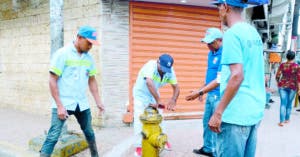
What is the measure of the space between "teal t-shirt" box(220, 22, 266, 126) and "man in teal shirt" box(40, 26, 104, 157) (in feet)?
6.73

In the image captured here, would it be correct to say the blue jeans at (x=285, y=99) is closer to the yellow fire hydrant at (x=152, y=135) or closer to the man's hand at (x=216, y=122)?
the yellow fire hydrant at (x=152, y=135)

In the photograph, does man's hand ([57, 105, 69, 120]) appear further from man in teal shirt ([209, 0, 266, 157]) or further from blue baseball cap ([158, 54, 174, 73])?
man in teal shirt ([209, 0, 266, 157])

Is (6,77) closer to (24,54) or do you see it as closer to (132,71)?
(24,54)

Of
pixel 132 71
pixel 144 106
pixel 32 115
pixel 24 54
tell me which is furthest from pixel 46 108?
pixel 144 106

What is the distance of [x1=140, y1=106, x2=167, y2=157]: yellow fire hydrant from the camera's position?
13.6ft

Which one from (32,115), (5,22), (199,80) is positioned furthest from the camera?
(5,22)

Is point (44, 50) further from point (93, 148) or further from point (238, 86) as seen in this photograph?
point (238, 86)

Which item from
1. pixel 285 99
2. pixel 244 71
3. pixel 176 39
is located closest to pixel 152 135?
pixel 244 71

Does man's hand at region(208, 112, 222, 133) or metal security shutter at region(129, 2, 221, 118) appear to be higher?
metal security shutter at region(129, 2, 221, 118)

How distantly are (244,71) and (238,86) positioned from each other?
0.15 meters

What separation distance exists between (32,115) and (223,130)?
22.9 feet

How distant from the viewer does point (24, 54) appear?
29.2 feet

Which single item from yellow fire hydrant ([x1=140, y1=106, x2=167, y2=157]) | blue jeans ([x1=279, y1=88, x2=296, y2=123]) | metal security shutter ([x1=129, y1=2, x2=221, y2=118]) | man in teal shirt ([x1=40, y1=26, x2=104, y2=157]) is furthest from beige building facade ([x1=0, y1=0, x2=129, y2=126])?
blue jeans ([x1=279, y1=88, x2=296, y2=123])

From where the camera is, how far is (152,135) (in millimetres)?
4164
